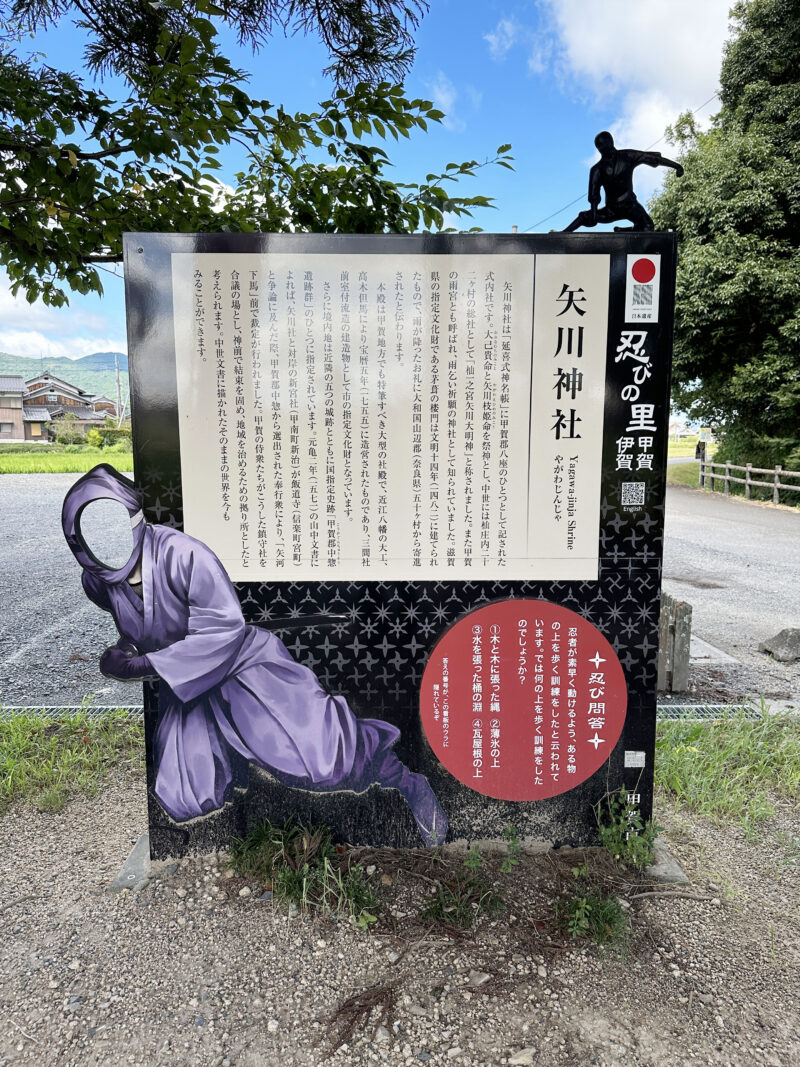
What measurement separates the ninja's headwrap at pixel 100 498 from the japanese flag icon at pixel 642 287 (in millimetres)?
2066

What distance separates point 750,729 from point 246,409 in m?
3.30

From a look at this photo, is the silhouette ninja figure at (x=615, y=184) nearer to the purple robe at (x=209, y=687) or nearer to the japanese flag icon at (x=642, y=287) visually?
the japanese flag icon at (x=642, y=287)

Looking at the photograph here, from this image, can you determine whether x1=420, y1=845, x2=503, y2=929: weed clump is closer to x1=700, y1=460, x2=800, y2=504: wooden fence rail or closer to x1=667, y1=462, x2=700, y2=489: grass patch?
x1=700, y1=460, x2=800, y2=504: wooden fence rail

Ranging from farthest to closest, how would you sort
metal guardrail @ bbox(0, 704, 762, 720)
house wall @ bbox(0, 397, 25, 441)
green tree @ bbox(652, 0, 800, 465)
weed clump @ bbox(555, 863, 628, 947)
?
house wall @ bbox(0, 397, 25, 441), green tree @ bbox(652, 0, 800, 465), metal guardrail @ bbox(0, 704, 762, 720), weed clump @ bbox(555, 863, 628, 947)

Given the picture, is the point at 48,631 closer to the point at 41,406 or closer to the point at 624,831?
Answer: the point at 624,831

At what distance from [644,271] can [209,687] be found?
2369mm

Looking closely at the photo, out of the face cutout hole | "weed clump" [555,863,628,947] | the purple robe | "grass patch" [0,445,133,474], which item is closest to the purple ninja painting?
the purple robe

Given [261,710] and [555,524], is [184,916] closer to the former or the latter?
[261,710]

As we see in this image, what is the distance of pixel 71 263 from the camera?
400 centimetres

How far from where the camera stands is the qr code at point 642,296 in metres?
2.45

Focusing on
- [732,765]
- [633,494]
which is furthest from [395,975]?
[732,765]

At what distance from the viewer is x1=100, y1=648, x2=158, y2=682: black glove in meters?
2.58

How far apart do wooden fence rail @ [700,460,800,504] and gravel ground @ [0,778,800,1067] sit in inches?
568

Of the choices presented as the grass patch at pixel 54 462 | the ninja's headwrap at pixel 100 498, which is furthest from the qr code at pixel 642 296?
the grass patch at pixel 54 462
